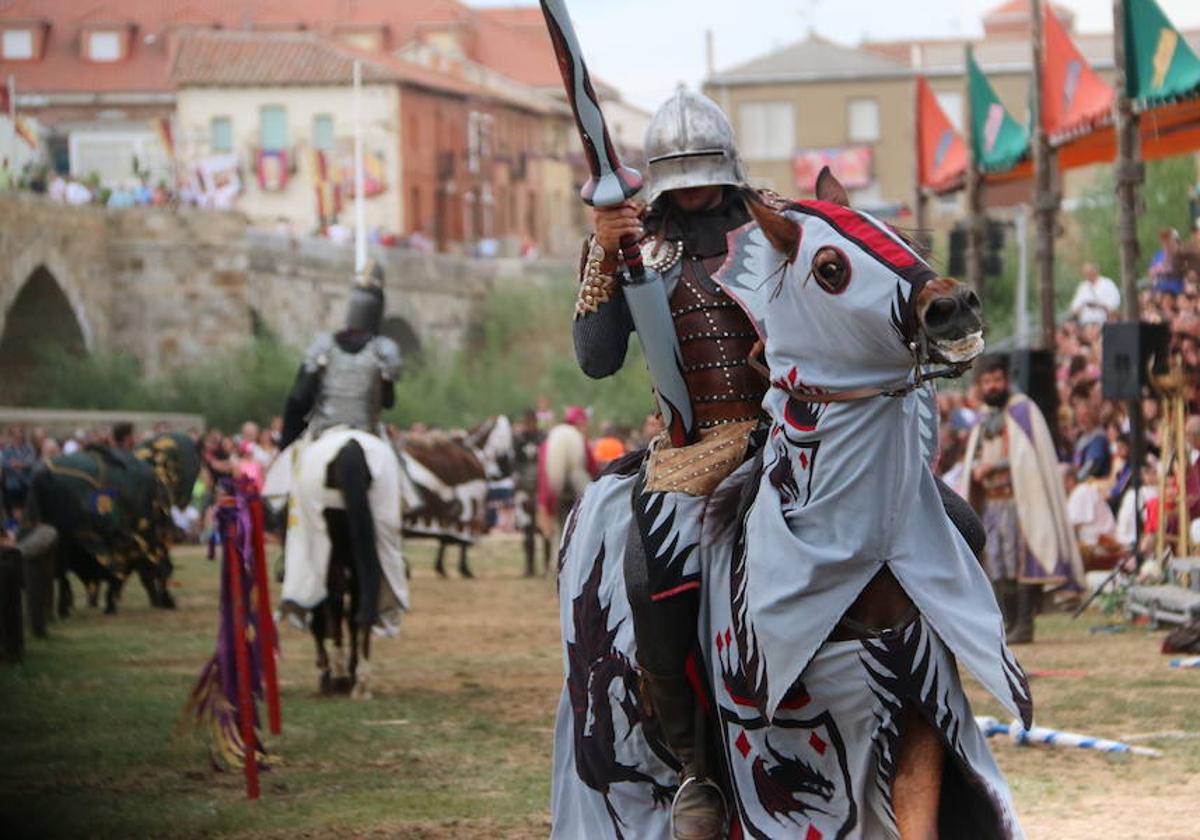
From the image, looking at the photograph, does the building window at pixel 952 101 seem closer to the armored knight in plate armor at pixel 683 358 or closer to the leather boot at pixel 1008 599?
the leather boot at pixel 1008 599

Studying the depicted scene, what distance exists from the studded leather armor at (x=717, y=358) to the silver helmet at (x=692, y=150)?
36cm

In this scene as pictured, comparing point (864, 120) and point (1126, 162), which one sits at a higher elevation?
point (864, 120)

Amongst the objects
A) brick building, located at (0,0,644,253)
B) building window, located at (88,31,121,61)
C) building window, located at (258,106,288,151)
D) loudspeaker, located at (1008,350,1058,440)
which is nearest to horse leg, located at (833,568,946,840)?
brick building, located at (0,0,644,253)

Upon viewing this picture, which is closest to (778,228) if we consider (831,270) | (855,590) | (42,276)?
(831,270)

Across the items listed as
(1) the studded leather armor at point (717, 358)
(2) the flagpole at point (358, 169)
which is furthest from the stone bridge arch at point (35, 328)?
(1) the studded leather armor at point (717, 358)

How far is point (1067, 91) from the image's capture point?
23812 millimetres

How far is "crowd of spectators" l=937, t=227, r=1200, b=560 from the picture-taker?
17.4 meters

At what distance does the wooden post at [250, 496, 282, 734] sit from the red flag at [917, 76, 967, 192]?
65.1 ft

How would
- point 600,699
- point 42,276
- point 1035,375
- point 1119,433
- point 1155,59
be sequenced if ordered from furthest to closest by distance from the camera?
point 42,276 < point 1119,433 < point 1155,59 < point 1035,375 < point 600,699

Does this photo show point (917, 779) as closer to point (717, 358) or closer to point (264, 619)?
point (717, 358)

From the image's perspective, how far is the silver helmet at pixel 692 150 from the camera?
698 centimetres

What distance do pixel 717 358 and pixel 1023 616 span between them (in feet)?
31.3

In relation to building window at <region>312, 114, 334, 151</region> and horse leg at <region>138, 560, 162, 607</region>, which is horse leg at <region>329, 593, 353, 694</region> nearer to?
horse leg at <region>138, 560, 162, 607</region>

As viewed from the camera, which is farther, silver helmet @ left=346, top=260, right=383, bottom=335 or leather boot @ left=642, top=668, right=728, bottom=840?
silver helmet @ left=346, top=260, right=383, bottom=335
